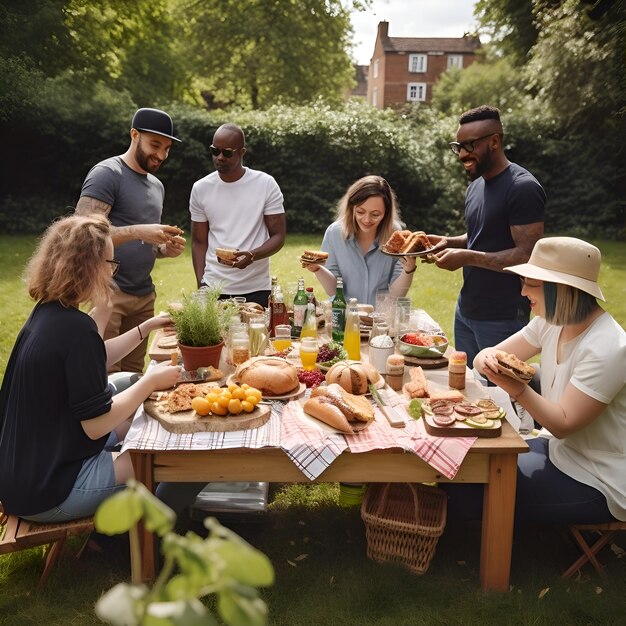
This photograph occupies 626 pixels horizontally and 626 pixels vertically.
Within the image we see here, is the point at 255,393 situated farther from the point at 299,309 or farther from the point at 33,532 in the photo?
the point at 299,309

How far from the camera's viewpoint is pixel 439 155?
17141mm

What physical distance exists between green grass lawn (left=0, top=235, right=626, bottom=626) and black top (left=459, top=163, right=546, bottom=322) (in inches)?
64.5

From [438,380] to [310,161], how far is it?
13.8 metres

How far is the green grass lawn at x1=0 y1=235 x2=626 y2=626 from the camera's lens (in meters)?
3.11

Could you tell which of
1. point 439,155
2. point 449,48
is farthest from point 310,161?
point 449,48

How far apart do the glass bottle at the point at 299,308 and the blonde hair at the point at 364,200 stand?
0.97 meters

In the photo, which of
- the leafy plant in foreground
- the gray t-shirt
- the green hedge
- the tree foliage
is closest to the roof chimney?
the tree foliage

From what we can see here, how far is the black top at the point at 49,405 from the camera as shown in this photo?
293 centimetres

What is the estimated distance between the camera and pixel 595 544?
3.37 metres

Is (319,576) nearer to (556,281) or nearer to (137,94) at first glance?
(556,281)

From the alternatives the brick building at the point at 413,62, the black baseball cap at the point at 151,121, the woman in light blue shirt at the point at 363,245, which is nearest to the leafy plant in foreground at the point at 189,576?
the woman in light blue shirt at the point at 363,245

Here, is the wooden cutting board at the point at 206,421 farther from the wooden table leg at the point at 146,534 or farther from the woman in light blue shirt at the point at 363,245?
the woman in light blue shirt at the point at 363,245

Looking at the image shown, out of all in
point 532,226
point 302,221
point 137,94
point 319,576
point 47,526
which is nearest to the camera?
point 47,526

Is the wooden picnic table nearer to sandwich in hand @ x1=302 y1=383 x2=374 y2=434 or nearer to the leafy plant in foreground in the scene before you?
sandwich in hand @ x1=302 y1=383 x2=374 y2=434
